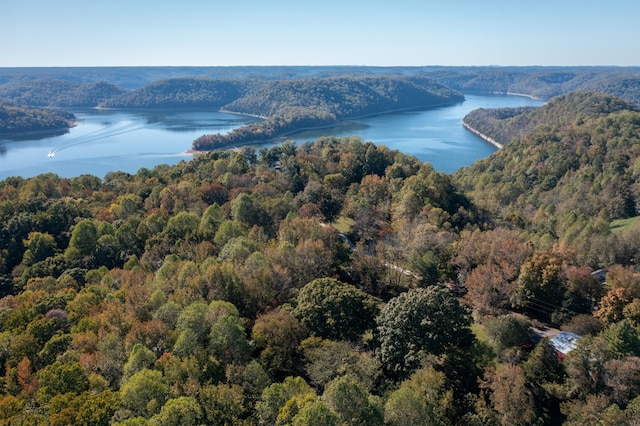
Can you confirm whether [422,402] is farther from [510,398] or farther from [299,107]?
[299,107]

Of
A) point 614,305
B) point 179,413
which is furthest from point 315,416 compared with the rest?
point 614,305

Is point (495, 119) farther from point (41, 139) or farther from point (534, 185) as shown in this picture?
point (41, 139)

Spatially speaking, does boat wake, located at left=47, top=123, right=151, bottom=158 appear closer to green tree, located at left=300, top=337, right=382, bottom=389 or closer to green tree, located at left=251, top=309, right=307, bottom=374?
green tree, located at left=251, top=309, right=307, bottom=374

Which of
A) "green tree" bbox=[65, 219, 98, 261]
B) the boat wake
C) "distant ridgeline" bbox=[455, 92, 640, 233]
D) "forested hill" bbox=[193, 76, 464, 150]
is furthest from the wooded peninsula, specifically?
"forested hill" bbox=[193, 76, 464, 150]

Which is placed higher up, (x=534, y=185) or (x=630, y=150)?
(x=630, y=150)

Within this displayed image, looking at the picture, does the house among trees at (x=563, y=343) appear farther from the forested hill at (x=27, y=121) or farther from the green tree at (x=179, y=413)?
the forested hill at (x=27, y=121)

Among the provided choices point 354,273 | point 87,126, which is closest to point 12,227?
point 354,273
